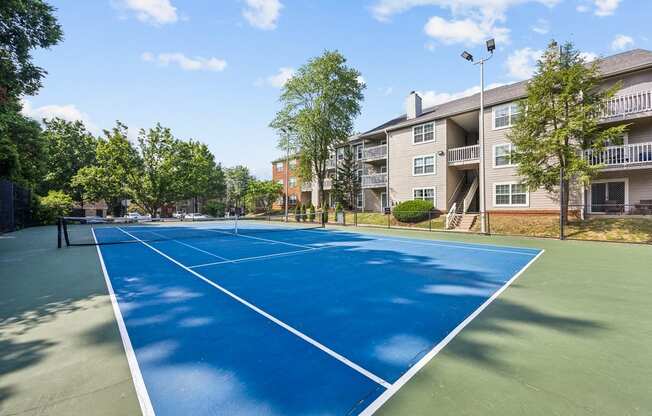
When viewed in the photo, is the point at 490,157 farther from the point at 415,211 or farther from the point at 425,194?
the point at 415,211

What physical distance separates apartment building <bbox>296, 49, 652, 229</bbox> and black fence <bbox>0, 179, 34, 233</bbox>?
2935cm

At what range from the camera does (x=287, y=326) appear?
415 cm

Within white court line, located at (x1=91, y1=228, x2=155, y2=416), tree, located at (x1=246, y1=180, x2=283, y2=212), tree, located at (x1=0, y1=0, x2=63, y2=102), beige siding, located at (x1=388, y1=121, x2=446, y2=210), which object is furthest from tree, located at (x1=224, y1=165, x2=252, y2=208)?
white court line, located at (x1=91, y1=228, x2=155, y2=416)

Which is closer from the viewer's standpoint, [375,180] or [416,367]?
[416,367]

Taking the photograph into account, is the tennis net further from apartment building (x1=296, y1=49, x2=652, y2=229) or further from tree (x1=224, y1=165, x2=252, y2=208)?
tree (x1=224, y1=165, x2=252, y2=208)

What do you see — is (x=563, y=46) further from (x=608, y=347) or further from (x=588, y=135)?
(x=608, y=347)

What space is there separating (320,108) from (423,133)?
37.2 ft

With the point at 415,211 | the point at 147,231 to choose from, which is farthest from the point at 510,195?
the point at 147,231

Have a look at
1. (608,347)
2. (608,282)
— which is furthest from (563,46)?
(608,347)

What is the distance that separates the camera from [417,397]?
2551 millimetres

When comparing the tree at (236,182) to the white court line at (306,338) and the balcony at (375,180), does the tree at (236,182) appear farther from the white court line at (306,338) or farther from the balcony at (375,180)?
the white court line at (306,338)

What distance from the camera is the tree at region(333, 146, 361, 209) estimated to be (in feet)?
118

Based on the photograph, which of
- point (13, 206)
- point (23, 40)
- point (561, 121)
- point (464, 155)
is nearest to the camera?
point (23, 40)

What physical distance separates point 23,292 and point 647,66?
97.7ft
